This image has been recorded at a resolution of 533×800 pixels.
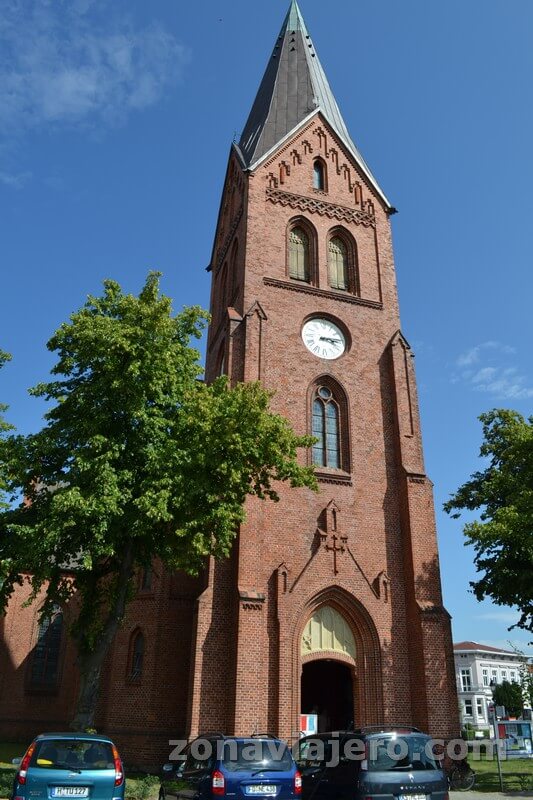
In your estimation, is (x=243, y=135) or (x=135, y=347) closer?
(x=135, y=347)

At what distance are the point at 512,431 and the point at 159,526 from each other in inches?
474

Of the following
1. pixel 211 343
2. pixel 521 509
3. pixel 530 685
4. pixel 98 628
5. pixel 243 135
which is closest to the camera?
pixel 98 628

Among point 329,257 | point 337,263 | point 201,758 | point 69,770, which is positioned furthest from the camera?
point 337,263

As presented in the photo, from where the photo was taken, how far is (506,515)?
18.5 meters

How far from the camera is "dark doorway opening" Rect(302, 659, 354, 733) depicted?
70.7 ft

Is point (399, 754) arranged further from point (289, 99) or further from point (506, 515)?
point (289, 99)

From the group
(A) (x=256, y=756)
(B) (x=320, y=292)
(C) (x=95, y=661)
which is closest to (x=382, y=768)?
(A) (x=256, y=756)

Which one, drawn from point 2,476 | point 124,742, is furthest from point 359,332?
point 124,742

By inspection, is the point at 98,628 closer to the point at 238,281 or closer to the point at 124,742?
the point at 124,742

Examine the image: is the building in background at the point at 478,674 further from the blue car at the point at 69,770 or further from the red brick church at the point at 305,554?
the blue car at the point at 69,770

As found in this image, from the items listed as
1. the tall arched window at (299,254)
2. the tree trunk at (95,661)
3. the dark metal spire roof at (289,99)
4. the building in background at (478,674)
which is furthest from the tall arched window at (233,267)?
the building in background at (478,674)

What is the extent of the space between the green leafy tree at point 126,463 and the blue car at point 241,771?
17.9ft

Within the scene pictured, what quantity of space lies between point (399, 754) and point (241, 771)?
2410 mm

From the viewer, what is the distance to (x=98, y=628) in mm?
15633
